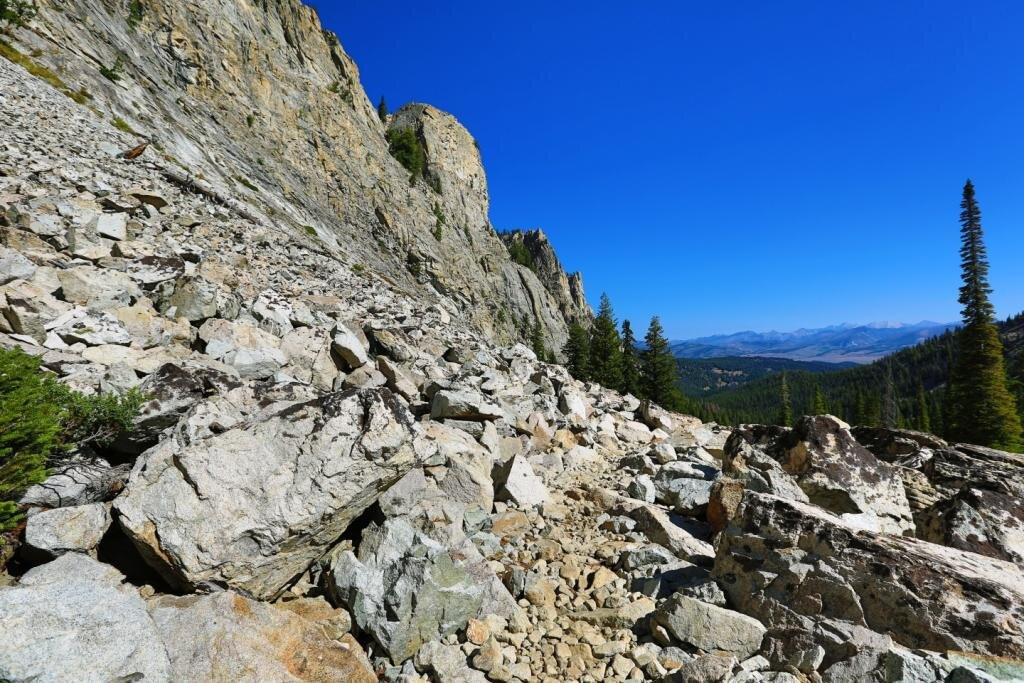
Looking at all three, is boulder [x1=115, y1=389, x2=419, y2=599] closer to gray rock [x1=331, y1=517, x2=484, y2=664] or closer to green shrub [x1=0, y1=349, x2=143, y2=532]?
gray rock [x1=331, y1=517, x2=484, y2=664]

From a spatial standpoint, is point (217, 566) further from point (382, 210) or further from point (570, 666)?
point (382, 210)

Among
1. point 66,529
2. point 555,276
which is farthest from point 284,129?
point 555,276

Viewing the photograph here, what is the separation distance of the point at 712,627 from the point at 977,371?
46905mm

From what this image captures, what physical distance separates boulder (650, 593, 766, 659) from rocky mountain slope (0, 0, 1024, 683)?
23 millimetres

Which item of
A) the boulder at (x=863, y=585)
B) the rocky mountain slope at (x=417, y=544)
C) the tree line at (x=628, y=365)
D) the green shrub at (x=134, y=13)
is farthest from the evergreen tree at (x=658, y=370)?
the green shrub at (x=134, y=13)

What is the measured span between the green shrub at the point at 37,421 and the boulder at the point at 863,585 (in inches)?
339

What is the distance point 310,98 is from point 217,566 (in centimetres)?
7258

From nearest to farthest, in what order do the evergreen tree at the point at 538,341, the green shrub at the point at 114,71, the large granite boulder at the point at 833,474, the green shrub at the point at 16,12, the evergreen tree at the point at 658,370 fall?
the large granite boulder at the point at 833,474 < the green shrub at the point at 16,12 < the green shrub at the point at 114,71 < the evergreen tree at the point at 658,370 < the evergreen tree at the point at 538,341

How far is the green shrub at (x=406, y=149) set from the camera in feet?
284

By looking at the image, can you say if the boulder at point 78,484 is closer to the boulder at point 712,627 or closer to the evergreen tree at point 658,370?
the boulder at point 712,627

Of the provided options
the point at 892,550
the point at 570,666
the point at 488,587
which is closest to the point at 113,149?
the point at 488,587

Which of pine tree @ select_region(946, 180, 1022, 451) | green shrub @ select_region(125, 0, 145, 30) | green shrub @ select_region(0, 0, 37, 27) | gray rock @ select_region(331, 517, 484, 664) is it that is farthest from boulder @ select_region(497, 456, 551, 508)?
green shrub @ select_region(125, 0, 145, 30)

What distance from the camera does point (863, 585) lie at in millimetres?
5379

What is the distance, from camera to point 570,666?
502 cm
